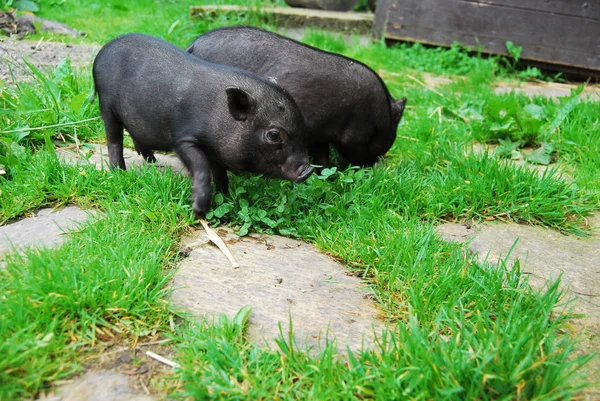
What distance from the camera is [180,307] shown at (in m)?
2.72

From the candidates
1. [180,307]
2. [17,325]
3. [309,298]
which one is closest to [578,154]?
[309,298]

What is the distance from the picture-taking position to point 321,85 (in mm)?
4605

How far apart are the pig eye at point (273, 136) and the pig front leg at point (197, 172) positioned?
1.35 feet

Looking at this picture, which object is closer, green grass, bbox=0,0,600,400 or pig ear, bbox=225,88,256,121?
green grass, bbox=0,0,600,400

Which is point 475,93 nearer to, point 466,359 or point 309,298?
point 309,298

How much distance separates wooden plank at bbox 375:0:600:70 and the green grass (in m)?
2.28

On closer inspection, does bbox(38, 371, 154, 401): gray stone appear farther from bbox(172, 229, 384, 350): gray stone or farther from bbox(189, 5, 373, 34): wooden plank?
bbox(189, 5, 373, 34): wooden plank

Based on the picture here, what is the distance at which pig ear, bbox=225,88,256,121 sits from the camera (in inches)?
138

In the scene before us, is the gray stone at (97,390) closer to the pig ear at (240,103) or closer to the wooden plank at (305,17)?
the pig ear at (240,103)

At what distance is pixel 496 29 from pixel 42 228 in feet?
22.2

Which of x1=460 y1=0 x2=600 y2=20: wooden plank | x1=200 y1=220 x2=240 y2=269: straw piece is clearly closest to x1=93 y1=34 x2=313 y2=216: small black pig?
x1=200 y1=220 x2=240 y2=269: straw piece

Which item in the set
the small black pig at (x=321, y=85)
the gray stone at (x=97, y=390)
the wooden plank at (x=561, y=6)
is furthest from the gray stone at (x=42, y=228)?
the wooden plank at (x=561, y=6)

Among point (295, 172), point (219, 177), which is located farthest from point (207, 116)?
point (295, 172)

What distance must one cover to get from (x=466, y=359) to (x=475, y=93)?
16.6 feet
